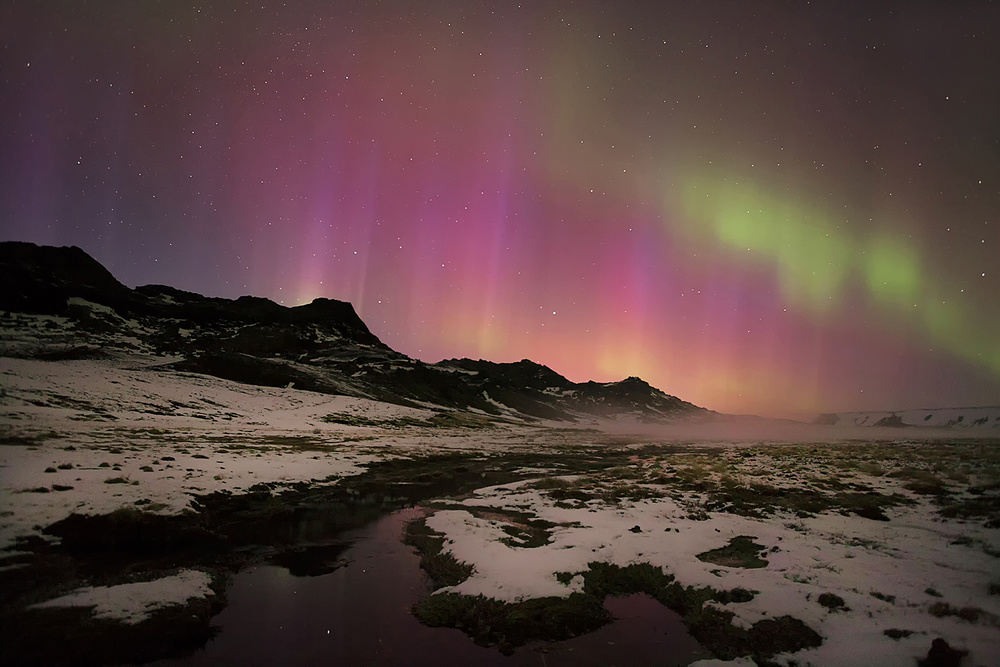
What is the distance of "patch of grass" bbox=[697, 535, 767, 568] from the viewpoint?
11523mm

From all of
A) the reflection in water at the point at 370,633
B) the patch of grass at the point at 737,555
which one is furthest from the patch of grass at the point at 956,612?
the reflection in water at the point at 370,633

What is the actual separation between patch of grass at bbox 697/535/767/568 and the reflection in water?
2.93m

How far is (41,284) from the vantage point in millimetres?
178500

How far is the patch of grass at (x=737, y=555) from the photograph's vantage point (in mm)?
11523

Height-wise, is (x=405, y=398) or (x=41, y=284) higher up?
(x=41, y=284)

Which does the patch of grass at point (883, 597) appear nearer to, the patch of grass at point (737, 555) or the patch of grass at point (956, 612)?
the patch of grass at point (956, 612)

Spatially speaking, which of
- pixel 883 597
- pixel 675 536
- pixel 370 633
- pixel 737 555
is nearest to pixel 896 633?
pixel 883 597

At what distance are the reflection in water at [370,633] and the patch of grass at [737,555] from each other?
2925 mm

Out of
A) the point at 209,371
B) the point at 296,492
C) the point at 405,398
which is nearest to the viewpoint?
the point at 296,492

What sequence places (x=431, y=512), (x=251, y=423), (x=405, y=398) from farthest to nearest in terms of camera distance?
1. (x=405, y=398)
2. (x=251, y=423)
3. (x=431, y=512)

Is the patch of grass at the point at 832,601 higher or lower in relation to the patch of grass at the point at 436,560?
higher

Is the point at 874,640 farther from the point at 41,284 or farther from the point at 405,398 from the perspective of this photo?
the point at 41,284

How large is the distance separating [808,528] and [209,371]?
131m

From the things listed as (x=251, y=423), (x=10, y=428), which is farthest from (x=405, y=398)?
(x=10, y=428)
